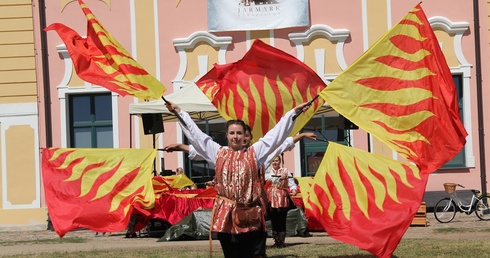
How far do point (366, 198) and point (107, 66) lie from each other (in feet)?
9.89

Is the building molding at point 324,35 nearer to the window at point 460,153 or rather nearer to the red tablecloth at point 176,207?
the window at point 460,153

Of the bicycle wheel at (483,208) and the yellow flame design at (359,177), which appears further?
the bicycle wheel at (483,208)

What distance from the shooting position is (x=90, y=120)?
23312mm

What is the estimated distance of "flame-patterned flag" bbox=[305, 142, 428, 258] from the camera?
1033 centimetres

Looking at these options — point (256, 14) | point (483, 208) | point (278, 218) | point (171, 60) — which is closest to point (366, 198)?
point (278, 218)

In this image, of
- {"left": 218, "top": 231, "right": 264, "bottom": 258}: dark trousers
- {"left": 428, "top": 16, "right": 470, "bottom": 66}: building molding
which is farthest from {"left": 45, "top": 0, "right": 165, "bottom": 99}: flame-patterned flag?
{"left": 428, "top": 16, "right": 470, "bottom": 66}: building molding

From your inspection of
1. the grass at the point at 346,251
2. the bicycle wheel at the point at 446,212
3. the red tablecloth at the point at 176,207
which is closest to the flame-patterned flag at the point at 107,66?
the grass at the point at 346,251

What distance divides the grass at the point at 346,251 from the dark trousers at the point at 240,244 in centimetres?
470

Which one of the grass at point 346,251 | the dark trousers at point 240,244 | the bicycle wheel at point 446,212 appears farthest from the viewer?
the bicycle wheel at point 446,212

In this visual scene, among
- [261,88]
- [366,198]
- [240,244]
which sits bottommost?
[240,244]

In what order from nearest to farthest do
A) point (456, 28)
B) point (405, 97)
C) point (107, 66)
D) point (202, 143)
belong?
point (202, 143), point (107, 66), point (405, 97), point (456, 28)

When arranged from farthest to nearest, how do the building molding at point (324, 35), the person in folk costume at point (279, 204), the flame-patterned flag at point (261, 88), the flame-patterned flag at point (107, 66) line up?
the building molding at point (324, 35), the person in folk costume at point (279, 204), the flame-patterned flag at point (261, 88), the flame-patterned flag at point (107, 66)

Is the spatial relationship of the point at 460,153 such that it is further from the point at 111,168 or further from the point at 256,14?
the point at 111,168

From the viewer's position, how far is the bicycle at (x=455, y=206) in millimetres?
20234
